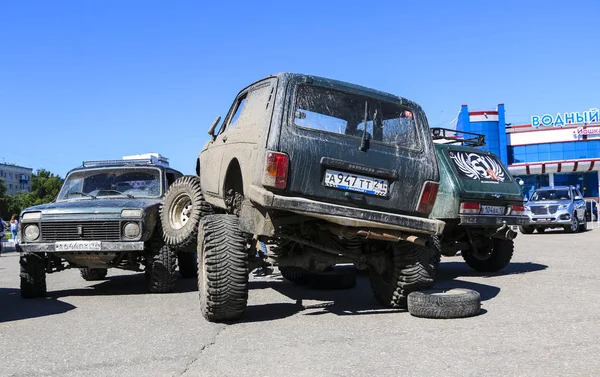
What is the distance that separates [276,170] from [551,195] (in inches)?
824

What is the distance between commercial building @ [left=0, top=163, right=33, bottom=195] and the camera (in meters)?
135

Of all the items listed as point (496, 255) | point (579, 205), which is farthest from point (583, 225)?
point (496, 255)

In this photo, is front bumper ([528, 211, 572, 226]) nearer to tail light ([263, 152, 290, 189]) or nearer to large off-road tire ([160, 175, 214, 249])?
large off-road tire ([160, 175, 214, 249])

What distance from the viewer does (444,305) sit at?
19.0 feet

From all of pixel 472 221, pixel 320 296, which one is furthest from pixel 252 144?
pixel 472 221

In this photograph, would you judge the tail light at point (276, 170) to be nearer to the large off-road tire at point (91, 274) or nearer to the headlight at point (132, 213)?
the headlight at point (132, 213)

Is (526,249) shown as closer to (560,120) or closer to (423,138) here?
(423,138)

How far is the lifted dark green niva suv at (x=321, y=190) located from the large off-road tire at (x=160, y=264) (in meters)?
1.79

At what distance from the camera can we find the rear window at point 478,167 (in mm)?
9469

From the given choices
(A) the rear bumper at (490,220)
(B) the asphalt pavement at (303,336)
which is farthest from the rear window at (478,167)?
(B) the asphalt pavement at (303,336)

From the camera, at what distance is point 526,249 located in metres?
14.8

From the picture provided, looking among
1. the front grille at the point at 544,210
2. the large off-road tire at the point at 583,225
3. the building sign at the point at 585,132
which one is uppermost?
the building sign at the point at 585,132

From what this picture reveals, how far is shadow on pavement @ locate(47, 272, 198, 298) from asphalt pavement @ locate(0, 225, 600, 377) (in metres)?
0.13

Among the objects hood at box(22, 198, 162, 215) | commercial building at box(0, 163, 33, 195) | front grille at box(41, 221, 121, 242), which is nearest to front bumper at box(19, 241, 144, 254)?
front grille at box(41, 221, 121, 242)
